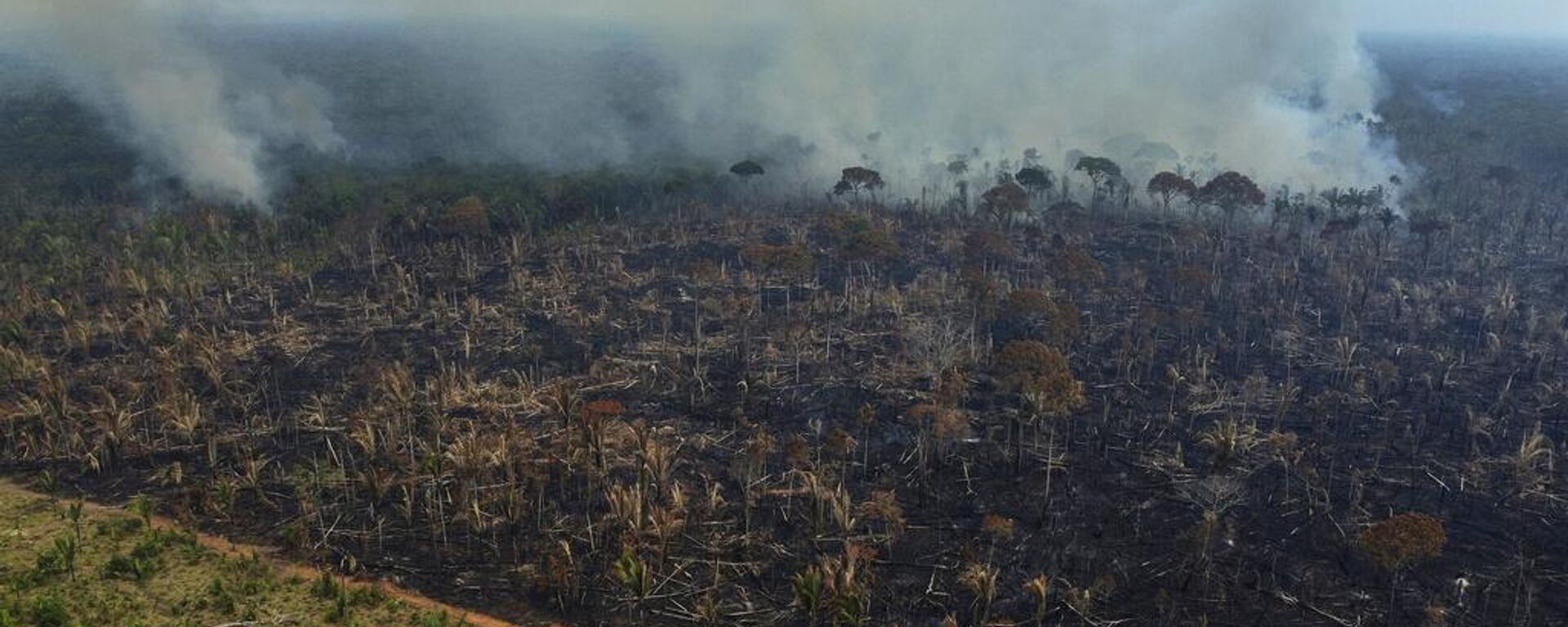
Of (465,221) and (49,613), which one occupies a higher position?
(465,221)

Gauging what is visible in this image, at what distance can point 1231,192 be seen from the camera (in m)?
47.2

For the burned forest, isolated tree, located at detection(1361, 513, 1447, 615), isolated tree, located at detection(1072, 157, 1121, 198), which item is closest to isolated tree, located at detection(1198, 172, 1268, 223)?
the burned forest

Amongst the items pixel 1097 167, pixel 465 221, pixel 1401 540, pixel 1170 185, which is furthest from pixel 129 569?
pixel 1097 167

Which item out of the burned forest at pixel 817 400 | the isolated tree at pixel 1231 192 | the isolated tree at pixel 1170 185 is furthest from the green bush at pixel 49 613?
the isolated tree at pixel 1231 192

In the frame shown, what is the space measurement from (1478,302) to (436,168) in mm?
60102

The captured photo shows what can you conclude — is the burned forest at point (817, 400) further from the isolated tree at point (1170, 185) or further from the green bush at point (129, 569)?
the isolated tree at point (1170, 185)

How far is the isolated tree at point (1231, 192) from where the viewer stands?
154 feet

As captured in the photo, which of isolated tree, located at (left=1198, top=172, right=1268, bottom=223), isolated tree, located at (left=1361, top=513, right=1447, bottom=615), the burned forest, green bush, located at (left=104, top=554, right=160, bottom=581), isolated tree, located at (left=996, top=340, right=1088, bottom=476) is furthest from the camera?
isolated tree, located at (left=1198, top=172, right=1268, bottom=223)

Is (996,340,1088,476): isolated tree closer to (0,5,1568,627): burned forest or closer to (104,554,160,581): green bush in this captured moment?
(0,5,1568,627): burned forest

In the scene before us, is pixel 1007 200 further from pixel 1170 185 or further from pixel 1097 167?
pixel 1170 185

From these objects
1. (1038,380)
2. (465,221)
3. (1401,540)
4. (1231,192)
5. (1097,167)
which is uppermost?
(1097,167)

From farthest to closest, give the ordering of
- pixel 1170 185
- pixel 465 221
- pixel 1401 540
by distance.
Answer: pixel 1170 185 < pixel 465 221 < pixel 1401 540

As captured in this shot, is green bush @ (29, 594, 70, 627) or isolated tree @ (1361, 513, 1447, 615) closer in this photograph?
green bush @ (29, 594, 70, 627)

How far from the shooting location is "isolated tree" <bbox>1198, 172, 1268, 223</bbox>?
154 ft
